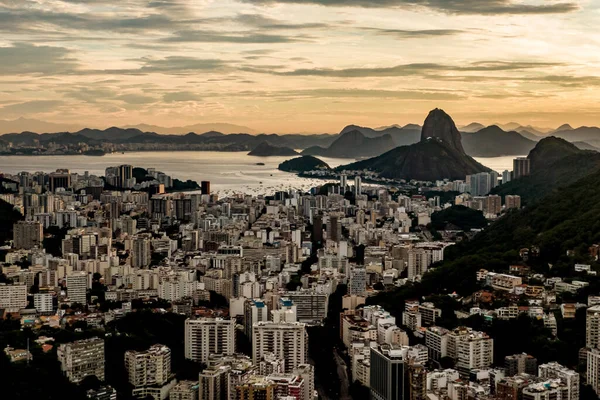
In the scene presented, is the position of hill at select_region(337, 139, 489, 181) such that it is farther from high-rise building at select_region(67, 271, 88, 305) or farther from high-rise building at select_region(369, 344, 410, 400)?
high-rise building at select_region(369, 344, 410, 400)

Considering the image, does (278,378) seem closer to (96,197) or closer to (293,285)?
(293,285)

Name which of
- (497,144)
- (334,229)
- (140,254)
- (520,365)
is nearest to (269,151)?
(497,144)

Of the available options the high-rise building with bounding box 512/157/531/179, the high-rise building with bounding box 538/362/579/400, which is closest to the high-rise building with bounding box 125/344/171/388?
the high-rise building with bounding box 538/362/579/400

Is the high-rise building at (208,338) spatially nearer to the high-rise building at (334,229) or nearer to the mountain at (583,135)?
the high-rise building at (334,229)

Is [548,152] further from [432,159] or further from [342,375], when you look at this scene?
[342,375]

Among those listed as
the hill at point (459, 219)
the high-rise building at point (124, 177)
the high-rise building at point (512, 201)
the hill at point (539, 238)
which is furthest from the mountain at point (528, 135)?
the hill at point (539, 238)

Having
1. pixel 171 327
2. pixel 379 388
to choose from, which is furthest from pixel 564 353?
pixel 171 327

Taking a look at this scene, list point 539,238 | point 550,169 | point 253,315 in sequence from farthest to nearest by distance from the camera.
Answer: point 550,169 < point 539,238 < point 253,315
